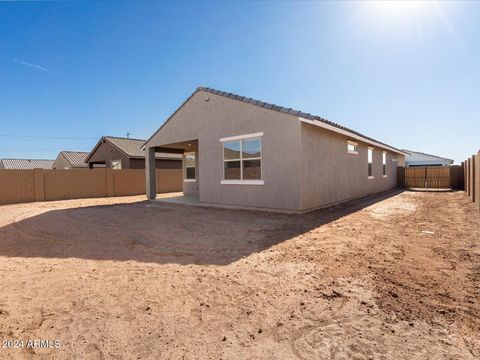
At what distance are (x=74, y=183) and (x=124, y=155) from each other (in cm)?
632

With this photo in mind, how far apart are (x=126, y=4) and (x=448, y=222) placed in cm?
1268

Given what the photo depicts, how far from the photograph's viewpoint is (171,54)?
480 inches

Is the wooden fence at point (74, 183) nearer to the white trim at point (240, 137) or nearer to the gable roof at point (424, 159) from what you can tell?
the white trim at point (240, 137)

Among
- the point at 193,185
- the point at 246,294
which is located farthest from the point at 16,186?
the point at 246,294

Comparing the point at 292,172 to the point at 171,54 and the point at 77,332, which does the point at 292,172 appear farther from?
the point at 171,54

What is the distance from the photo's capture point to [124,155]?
2289cm

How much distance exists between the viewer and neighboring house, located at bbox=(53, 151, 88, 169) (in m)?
32.5

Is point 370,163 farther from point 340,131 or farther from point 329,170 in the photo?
point 329,170

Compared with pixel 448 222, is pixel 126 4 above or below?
above

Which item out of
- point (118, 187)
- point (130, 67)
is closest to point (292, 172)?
point (130, 67)

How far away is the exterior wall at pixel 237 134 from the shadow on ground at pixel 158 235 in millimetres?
857

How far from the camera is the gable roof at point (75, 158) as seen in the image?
32.7 metres

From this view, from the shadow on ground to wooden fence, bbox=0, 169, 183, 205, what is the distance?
710cm

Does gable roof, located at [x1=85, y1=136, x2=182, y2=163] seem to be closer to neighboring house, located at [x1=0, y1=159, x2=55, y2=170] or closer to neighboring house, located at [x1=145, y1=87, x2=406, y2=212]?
neighboring house, located at [x1=145, y1=87, x2=406, y2=212]
